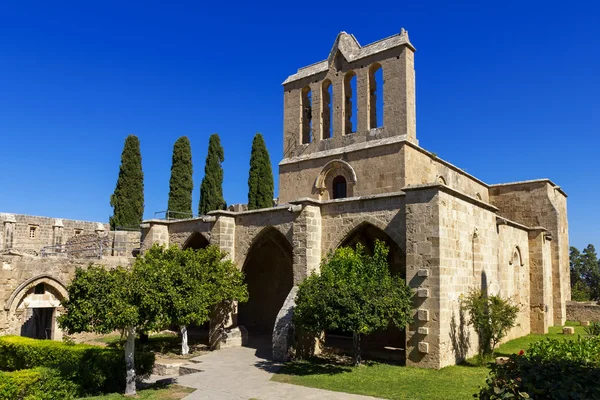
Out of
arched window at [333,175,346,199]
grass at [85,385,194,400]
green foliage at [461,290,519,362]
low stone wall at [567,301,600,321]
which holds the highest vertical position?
arched window at [333,175,346,199]

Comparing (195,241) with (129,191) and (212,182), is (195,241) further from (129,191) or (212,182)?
(129,191)

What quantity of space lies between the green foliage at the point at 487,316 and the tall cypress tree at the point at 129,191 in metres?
22.6

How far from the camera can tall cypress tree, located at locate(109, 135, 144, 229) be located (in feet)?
98.4

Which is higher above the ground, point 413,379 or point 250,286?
point 250,286

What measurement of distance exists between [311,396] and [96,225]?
23873 millimetres

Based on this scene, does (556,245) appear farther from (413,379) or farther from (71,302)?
(71,302)

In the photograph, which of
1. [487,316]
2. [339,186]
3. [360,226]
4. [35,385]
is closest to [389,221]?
[360,226]

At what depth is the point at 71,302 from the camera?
1017 centimetres

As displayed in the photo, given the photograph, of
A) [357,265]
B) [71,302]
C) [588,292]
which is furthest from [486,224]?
[588,292]

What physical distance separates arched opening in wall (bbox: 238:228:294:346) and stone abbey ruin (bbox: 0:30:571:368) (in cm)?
6

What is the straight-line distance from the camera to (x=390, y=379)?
11336 millimetres

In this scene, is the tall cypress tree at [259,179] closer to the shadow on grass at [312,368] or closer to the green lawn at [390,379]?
the shadow on grass at [312,368]

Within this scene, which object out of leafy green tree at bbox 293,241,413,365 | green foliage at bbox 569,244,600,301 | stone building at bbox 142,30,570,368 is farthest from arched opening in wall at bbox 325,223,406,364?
green foliage at bbox 569,244,600,301

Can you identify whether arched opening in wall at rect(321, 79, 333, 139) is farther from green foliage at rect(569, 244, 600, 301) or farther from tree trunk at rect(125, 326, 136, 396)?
green foliage at rect(569, 244, 600, 301)
